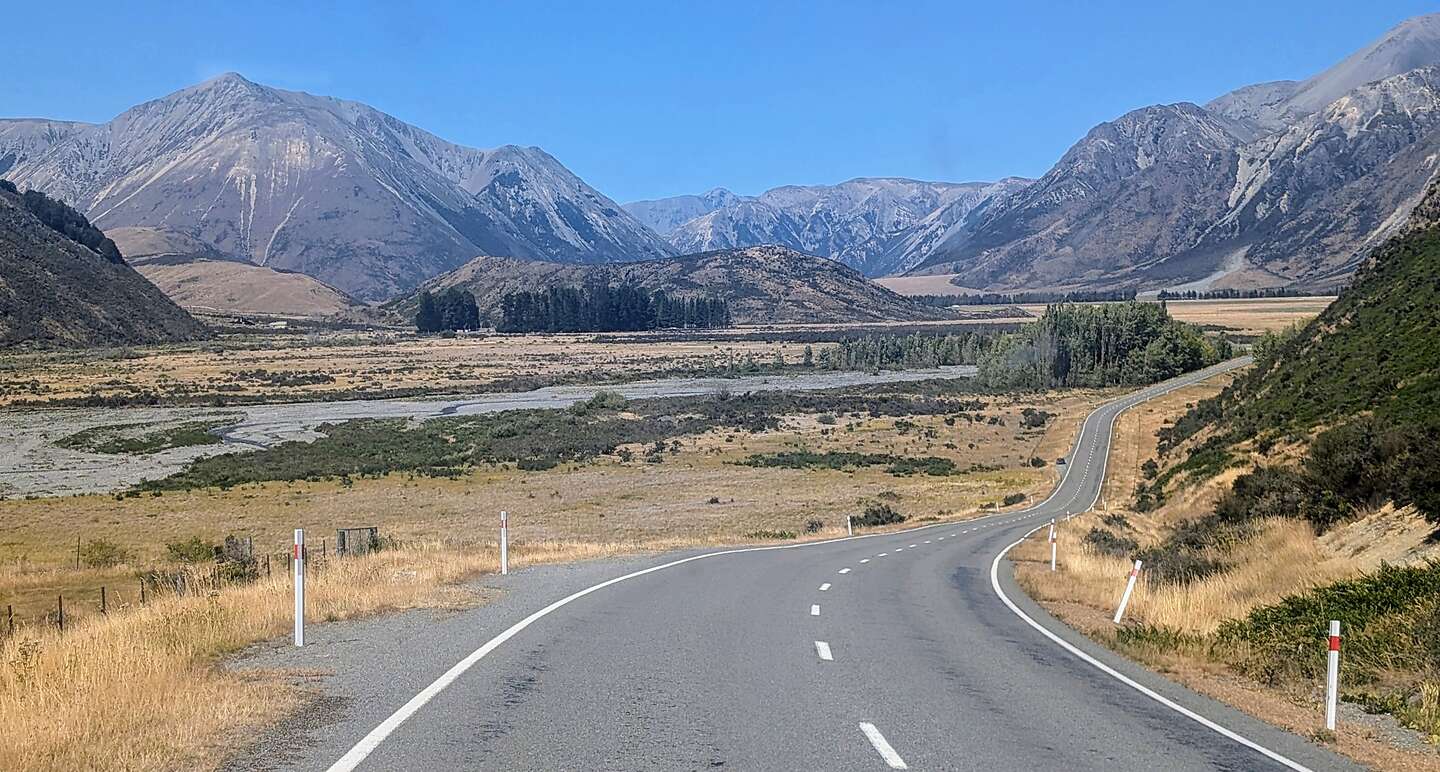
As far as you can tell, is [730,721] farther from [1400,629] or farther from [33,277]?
[33,277]

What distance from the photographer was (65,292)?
163 m

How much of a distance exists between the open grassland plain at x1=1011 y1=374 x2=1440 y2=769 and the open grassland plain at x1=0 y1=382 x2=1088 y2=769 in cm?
865

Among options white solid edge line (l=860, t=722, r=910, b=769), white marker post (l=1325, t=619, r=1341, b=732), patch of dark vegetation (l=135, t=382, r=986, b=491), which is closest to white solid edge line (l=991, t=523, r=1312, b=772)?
white marker post (l=1325, t=619, r=1341, b=732)

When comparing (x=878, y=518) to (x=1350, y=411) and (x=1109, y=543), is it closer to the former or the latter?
(x=1109, y=543)

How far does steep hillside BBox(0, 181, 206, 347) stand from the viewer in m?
152

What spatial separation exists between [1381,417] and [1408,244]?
95.3 feet

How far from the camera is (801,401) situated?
357ft

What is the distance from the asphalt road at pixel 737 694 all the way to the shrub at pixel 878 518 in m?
28.6

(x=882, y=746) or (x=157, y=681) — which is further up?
(x=157, y=681)

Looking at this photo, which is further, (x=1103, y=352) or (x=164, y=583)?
(x=1103, y=352)

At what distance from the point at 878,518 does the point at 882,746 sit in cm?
4002

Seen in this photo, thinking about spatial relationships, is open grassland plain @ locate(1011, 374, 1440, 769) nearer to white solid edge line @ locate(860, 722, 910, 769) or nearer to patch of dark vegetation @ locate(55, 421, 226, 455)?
white solid edge line @ locate(860, 722, 910, 769)

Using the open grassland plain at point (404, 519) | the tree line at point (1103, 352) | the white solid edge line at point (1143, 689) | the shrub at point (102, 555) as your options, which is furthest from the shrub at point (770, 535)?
the tree line at point (1103, 352)

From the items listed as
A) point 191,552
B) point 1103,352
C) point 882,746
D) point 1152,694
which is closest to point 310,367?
point 1103,352
